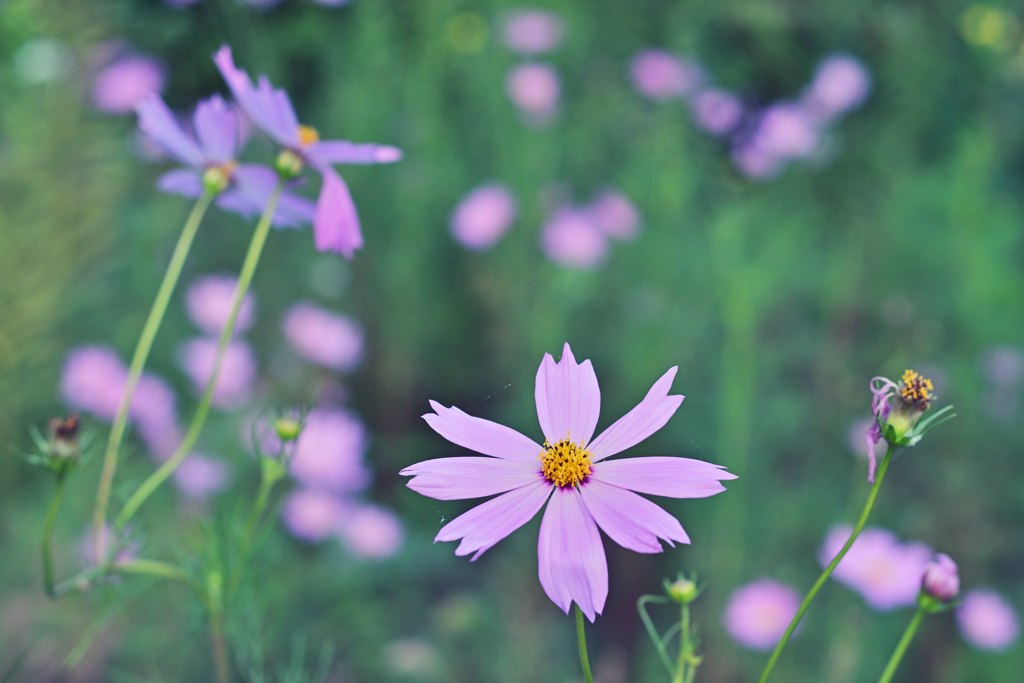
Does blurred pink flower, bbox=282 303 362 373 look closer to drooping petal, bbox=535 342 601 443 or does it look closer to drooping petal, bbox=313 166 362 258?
drooping petal, bbox=313 166 362 258

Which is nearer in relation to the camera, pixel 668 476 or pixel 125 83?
pixel 668 476

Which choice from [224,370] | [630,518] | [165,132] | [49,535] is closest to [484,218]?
[224,370]

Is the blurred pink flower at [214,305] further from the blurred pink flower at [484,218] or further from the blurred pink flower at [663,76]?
the blurred pink flower at [663,76]

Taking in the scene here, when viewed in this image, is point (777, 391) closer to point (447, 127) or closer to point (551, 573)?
point (447, 127)

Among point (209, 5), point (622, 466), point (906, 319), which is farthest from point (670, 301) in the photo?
point (209, 5)

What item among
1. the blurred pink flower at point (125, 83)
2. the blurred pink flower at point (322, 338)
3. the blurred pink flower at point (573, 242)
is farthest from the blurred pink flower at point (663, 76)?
the blurred pink flower at point (125, 83)

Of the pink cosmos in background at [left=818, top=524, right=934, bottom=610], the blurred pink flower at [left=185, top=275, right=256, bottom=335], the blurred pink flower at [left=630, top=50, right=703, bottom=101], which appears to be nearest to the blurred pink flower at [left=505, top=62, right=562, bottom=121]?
the blurred pink flower at [left=630, top=50, right=703, bottom=101]

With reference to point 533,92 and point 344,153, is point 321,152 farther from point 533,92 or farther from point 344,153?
point 533,92
